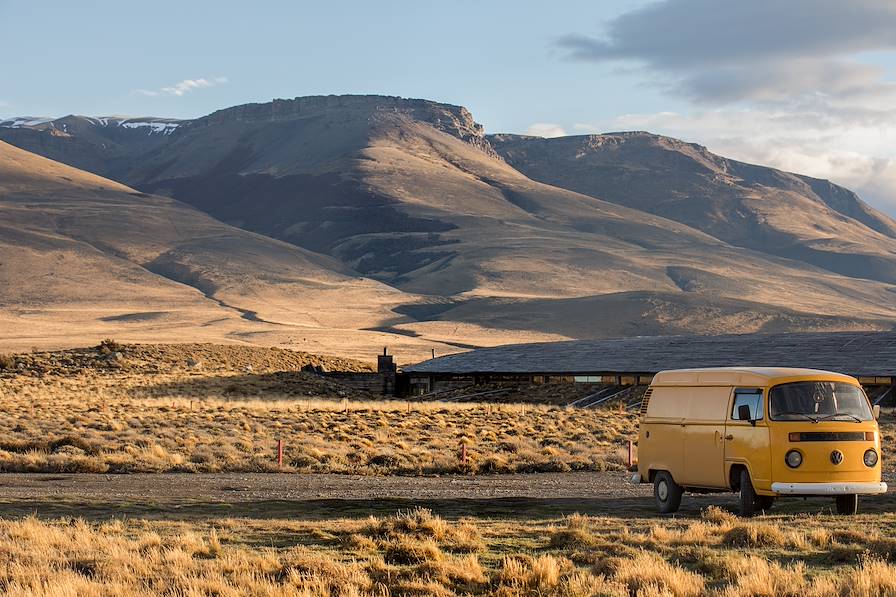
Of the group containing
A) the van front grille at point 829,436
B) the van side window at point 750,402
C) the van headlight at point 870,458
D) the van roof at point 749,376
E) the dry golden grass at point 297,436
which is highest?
the van roof at point 749,376

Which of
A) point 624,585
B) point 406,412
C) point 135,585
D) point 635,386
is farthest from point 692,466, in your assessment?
point 635,386

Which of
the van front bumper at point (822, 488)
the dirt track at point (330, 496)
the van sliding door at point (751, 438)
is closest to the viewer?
the van front bumper at point (822, 488)

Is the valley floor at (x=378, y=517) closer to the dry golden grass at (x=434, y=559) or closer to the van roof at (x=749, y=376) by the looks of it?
the dry golden grass at (x=434, y=559)

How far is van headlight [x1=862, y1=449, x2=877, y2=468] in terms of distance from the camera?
57.9ft

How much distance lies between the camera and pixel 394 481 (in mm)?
25438

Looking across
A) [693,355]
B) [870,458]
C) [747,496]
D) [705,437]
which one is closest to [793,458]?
[747,496]

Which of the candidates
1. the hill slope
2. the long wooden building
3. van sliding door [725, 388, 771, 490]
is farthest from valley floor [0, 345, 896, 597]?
the hill slope

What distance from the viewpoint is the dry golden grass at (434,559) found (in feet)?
37.4

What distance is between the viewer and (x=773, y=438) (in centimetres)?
1734

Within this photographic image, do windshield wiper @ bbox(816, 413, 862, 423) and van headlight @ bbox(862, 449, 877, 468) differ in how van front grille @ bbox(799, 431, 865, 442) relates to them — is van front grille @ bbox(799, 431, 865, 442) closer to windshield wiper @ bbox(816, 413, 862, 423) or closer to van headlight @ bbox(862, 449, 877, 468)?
windshield wiper @ bbox(816, 413, 862, 423)

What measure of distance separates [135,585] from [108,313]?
144292mm

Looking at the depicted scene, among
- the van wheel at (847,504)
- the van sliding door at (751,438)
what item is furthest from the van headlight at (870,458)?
the van sliding door at (751,438)

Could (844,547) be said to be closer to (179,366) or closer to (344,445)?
(344,445)

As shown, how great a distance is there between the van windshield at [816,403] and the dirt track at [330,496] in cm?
257
